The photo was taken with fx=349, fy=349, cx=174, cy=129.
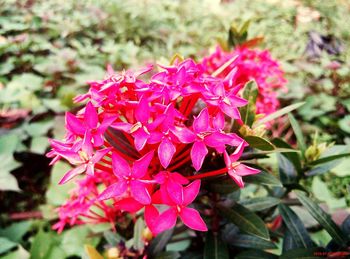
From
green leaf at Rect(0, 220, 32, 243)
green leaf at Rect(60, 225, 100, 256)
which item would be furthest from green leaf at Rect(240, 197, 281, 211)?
Answer: green leaf at Rect(0, 220, 32, 243)

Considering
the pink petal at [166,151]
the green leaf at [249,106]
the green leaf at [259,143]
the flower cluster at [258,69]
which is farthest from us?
the flower cluster at [258,69]

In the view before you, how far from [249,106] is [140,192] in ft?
1.16

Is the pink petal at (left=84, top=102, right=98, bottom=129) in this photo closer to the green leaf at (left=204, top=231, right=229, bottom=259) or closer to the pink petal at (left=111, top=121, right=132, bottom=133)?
the pink petal at (left=111, top=121, right=132, bottom=133)

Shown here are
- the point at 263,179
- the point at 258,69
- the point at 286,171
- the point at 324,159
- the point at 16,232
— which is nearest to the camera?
the point at 263,179

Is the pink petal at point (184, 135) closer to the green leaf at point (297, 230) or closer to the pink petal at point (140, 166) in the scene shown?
the pink petal at point (140, 166)

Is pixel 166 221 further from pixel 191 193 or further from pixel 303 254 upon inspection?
pixel 303 254

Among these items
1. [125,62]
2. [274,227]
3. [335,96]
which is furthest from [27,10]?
[274,227]

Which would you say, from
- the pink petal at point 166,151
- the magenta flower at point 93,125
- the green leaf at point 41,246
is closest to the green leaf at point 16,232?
the green leaf at point 41,246

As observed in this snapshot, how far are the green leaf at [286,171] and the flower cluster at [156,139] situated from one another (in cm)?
39

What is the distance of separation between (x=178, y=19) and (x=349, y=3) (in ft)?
6.66

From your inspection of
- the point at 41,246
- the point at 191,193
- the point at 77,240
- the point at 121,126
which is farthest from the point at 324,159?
the point at 41,246

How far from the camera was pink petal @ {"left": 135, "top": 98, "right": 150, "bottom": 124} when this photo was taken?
A: 25.1 inches

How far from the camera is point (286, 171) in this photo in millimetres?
1056

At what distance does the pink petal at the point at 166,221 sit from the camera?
64 centimetres
